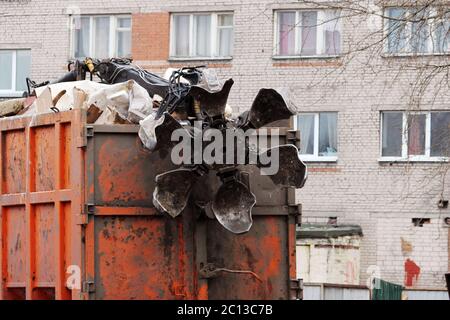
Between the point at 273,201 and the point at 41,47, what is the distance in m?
17.6

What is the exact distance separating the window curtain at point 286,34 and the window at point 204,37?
3.43ft

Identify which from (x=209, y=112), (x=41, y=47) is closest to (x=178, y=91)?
(x=209, y=112)

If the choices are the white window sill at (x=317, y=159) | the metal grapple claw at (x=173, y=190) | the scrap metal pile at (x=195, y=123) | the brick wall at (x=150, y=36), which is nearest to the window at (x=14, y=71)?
the brick wall at (x=150, y=36)

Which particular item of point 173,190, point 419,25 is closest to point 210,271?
point 173,190

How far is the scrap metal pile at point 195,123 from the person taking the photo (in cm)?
831

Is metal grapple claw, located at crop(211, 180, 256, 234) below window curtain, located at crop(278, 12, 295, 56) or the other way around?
below

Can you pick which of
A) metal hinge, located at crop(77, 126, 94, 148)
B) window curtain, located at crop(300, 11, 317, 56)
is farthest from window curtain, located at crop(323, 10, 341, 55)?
metal hinge, located at crop(77, 126, 94, 148)

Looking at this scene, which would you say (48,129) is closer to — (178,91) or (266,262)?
(178,91)

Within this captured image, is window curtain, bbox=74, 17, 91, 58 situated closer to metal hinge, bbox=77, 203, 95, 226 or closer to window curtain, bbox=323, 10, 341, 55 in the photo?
window curtain, bbox=323, 10, 341, 55

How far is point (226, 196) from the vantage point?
8.52 metres

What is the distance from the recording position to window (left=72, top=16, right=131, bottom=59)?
25562 mm

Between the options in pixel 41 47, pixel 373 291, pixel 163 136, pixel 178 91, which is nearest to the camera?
pixel 163 136

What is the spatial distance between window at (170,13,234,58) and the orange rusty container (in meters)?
16.2

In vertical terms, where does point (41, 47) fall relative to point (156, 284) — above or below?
above
